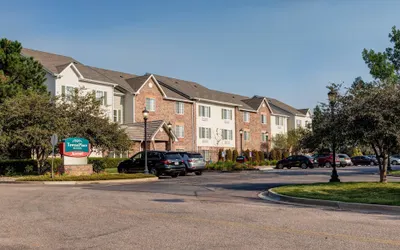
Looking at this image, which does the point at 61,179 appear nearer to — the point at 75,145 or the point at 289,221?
the point at 75,145

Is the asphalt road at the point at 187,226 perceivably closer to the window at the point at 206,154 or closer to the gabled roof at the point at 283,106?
the window at the point at 206,154

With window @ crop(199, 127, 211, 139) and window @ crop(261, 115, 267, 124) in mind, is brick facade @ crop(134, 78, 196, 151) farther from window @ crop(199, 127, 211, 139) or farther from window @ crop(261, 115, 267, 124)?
window @ crop(261, 115, 267, 124)

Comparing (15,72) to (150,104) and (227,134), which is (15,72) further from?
(227,134)

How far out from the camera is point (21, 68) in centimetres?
3153

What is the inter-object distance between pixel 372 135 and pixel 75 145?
57.7ft

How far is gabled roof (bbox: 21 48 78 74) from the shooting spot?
1524 inches

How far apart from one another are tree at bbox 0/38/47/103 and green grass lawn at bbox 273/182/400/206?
21.7 m

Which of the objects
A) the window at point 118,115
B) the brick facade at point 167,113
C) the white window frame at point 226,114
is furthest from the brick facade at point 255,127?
the window at point 118,115

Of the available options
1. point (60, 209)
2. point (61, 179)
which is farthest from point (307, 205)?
point (61, 179)

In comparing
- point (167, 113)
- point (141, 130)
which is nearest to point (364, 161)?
point (167, 113)

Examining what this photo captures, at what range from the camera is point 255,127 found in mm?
63500

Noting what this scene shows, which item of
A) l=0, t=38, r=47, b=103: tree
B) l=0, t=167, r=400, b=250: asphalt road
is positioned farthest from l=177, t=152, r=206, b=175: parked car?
l=0, t=167, r=400, b=250: asphalt road

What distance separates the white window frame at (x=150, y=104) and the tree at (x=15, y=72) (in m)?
14.6

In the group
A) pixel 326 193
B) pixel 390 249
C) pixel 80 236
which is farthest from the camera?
pixel 326 193
